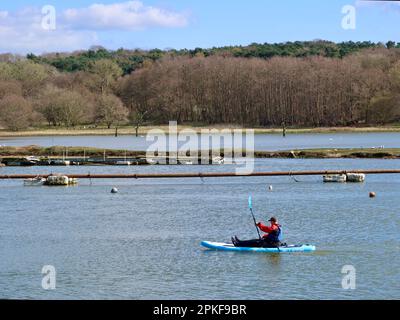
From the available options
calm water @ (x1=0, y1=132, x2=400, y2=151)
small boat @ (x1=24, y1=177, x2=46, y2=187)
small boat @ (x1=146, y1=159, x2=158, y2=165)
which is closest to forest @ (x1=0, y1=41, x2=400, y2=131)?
calm water @ (x1=0, y1=132, x2=400, y2=151)

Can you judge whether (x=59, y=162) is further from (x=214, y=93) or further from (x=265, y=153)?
(x=214, y=93)

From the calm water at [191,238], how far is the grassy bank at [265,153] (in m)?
12.6

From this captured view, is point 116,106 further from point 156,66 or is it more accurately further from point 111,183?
point 111,183

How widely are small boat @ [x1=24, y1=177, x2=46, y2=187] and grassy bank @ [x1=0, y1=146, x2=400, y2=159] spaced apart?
20.7 metres

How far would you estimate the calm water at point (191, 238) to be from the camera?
80.5ft

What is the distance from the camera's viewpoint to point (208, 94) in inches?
6944

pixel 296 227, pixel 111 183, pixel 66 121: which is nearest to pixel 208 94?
pixel 66 121

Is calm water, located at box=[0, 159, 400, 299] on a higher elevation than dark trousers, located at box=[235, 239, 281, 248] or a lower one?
lower

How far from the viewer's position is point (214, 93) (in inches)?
6944

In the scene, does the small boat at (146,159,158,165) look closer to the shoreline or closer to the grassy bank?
the shoreline

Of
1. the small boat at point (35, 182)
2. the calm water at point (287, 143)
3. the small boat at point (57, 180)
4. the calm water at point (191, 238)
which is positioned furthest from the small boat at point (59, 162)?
the calm water at point (287, 143)

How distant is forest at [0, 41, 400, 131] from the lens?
6186 inches

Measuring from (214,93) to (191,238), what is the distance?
14097 cm
